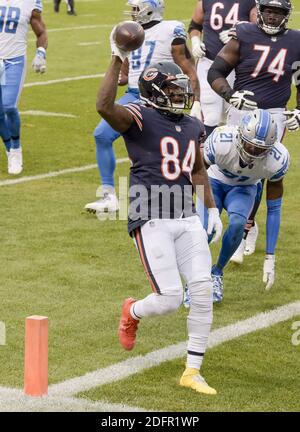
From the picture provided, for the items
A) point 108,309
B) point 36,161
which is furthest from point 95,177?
point 108,309

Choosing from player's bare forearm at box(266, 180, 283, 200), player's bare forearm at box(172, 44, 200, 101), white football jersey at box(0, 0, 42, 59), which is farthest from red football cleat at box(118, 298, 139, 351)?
white football jersey at box(0, 0, 42, 59)

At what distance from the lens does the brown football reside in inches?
235

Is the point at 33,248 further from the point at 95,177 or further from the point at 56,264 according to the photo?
the point at 95,177

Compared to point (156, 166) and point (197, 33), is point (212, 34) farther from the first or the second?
point (156, 166)

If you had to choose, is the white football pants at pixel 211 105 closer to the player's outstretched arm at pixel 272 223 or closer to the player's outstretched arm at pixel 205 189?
the player's outstretched arm at pixel 272 223

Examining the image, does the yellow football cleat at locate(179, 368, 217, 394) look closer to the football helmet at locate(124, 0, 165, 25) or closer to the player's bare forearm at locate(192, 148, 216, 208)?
the player's bare forearm at locate(192, 148, 216, 208)

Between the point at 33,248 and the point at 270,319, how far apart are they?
2.30 meters

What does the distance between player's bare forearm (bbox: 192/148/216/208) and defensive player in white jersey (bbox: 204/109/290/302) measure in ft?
2.20

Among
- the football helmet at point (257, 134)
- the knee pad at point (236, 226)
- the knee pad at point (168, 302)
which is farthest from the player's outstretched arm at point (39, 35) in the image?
the knee pad at point (168, 302)

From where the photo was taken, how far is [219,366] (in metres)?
6.47

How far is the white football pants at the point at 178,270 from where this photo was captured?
20.1 feet

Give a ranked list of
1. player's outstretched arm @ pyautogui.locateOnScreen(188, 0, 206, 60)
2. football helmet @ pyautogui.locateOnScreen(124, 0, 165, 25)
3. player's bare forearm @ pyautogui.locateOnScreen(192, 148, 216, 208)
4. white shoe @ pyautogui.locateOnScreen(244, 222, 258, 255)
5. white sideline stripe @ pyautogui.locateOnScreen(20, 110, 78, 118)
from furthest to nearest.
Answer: white sideline stripe @ pyautogui.locateOnScreen(20, 110, 78, 118)
player's outstretched arm @ pyautogui.locateOnScreen(188, 0, 206, 60)
football helmet @ pyautogui.locateOnScreen(124, 0, 165, 25)
white shoe @ pyautogui.locateOnScreen(244, 222, 258, 255)
player's bare forearm @ pyautogui.locateOnScreen(192, 148, 216, 208)

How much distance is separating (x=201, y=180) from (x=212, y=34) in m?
4.52

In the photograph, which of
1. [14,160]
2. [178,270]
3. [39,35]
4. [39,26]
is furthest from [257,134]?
[39,35]
